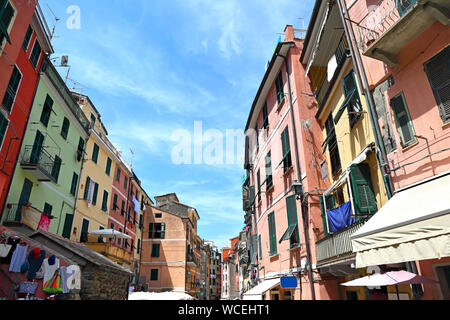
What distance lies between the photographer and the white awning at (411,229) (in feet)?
15.3

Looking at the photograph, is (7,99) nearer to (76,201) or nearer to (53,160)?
(53,160)

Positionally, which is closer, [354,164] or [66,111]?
[354,164]

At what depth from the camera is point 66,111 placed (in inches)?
760

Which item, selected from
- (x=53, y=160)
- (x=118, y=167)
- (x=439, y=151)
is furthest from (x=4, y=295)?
(x=118, y=167)

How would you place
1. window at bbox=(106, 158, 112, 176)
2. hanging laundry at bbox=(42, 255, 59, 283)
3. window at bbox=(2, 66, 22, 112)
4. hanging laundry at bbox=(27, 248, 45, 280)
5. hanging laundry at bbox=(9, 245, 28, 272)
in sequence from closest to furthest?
hanging laundry at bbox=(9, 245, 28, 272)
hanging laundry at bbox=(27, 248, 45, 280)
hanging laundry at bbox=(42, 255, 59, 283)
window at bbox=(2, 66, 22, 112)
window at bbox=(106, 158, 112, 176)

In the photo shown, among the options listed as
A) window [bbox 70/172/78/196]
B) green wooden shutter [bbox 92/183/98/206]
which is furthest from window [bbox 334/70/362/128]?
green wooden shutter [bbox 92/183/98/206]

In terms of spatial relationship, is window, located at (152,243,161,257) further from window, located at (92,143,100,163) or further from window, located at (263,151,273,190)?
window, located at (263,151,273,190)

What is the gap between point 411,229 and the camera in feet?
16.6

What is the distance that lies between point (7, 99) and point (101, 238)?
13282mm

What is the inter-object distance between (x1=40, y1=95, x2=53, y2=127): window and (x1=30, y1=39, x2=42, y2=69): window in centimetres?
209

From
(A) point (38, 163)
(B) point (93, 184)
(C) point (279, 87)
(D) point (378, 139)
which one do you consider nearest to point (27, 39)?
(A) point (38, 163)

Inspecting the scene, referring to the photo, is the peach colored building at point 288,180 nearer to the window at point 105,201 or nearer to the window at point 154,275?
the window at point 105,201

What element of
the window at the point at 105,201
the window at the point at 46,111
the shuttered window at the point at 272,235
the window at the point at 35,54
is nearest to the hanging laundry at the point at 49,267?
the window at the point at 46,111

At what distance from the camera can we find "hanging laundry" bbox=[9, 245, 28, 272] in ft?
31.9
